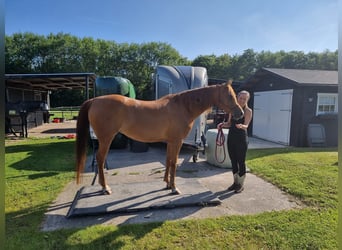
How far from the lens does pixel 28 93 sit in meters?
13.9

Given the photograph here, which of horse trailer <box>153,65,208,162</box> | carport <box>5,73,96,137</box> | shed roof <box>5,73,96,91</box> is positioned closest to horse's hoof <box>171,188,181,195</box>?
horse trailer <box>153,65,208,162</box>

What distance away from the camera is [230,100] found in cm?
321

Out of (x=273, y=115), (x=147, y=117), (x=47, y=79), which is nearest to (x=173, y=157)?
(x=147, y=117)

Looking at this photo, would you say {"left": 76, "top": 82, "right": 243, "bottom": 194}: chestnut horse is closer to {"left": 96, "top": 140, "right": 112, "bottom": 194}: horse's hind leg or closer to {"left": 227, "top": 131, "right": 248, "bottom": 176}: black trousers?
{"left": 96, "top": 140, "right": 112, "bottom": 194}: horse's hind leg

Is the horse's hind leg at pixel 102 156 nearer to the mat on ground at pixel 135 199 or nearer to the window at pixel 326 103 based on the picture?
the mat on ground at pixel 135 199

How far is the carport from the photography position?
8.58m

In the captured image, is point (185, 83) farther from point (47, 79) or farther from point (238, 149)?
point (47, 79)

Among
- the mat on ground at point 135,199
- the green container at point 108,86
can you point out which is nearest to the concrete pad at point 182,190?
the mat on ground at point 135,199

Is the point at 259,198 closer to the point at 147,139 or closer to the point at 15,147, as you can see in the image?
the point at 147,139

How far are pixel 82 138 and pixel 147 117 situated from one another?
95 centimetres

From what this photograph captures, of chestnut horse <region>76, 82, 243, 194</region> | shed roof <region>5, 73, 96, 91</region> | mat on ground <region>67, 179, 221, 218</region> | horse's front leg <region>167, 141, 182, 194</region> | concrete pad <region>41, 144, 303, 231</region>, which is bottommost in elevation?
concrete pad <region>41, 144, 303, 231</region>

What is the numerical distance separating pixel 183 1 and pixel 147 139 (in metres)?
3.72

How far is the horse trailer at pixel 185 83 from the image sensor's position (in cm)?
615

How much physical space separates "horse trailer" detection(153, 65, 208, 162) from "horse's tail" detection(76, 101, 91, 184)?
3301 mm
